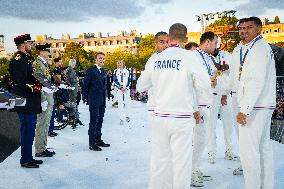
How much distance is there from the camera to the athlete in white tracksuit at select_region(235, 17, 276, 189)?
4164 mm

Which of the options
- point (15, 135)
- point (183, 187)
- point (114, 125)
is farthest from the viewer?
point (114, 125)

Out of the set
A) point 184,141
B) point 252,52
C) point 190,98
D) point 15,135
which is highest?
point 252,52

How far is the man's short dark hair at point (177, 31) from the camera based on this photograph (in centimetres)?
398

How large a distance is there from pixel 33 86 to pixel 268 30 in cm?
14573

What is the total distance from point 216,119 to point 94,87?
113 inches

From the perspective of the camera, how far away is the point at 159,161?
13.3 ft

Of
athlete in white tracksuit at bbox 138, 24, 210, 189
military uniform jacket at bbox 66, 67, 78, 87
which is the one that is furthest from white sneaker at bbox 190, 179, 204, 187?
military uniform jacket at bbox 66, 67, 78, 87

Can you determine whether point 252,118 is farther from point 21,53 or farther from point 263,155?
point 21,53

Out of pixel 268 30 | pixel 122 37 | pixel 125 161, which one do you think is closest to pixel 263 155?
pixel 125 161

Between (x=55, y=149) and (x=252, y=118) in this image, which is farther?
(x=55, y=149)

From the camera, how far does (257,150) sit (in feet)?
14.1

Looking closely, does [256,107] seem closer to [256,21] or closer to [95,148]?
[256,21]

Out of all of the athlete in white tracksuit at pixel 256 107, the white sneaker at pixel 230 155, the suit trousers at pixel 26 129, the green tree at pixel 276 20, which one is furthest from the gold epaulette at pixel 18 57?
the green tree at pixel 276 20

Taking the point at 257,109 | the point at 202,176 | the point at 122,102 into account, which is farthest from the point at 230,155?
the point at 122,102
